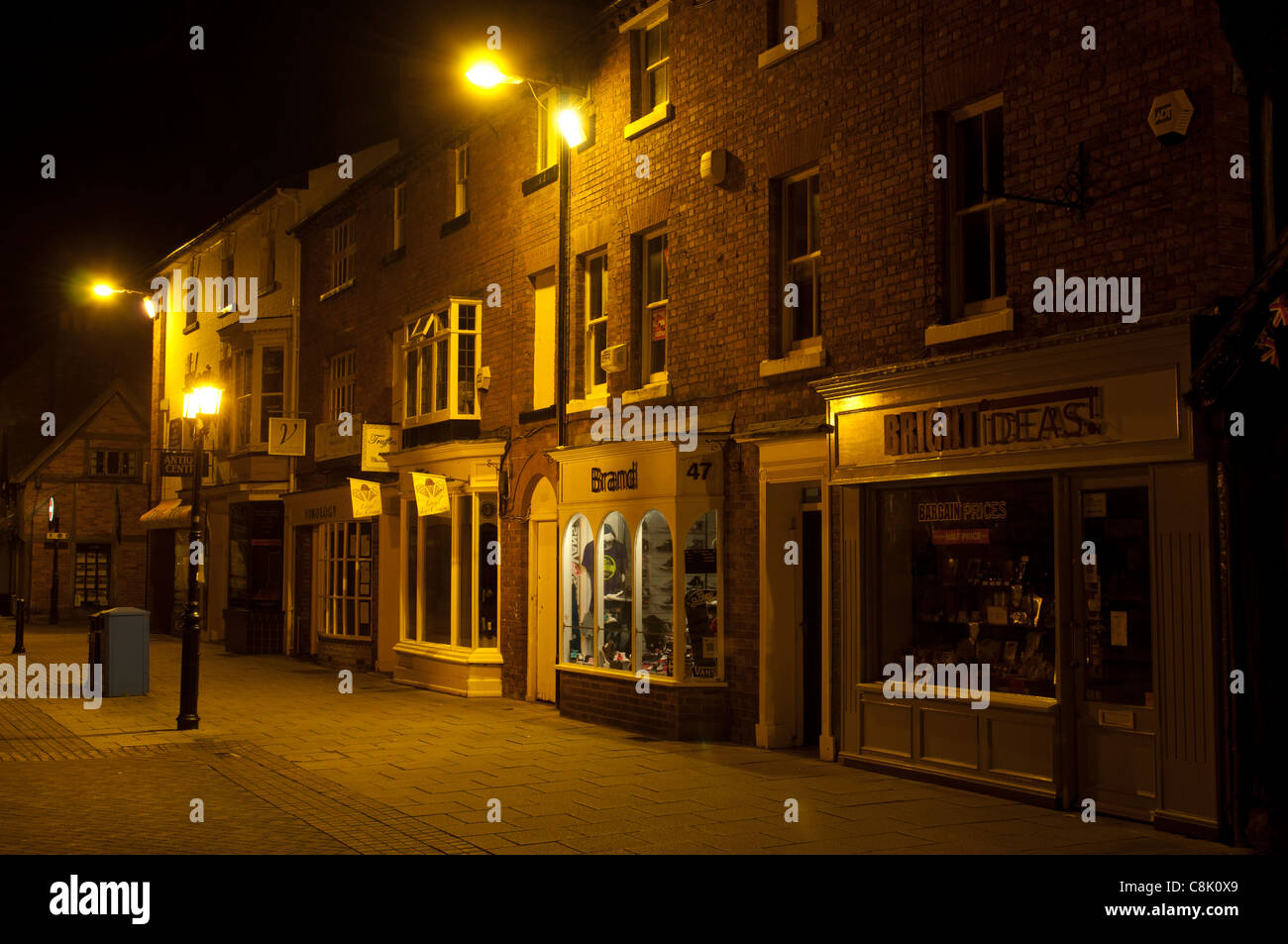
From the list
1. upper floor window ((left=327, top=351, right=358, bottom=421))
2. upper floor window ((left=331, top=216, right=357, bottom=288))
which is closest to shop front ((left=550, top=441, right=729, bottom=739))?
upper floor window ((left=327, top=351, right=358, bottom=421))

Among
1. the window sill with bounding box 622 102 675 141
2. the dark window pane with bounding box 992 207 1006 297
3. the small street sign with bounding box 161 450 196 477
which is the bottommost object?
the small street sign with bounding box 161 450 196 477

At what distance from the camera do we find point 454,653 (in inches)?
710

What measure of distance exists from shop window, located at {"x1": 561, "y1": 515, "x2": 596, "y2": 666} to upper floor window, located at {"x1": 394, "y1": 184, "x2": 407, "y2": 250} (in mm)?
7732

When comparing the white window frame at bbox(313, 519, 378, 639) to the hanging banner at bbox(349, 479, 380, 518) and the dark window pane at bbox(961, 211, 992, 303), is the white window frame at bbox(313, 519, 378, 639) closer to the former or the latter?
the hanging banner at bbox(349, 479, 380, 518)

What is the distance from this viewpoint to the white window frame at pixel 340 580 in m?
22.0

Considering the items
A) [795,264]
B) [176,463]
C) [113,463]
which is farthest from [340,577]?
[113,463]

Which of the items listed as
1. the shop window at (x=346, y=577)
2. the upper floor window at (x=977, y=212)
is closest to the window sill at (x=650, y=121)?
the upper floor window at (x=977, y=212)

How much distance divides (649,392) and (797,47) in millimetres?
4195

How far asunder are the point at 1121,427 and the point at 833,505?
3.39m

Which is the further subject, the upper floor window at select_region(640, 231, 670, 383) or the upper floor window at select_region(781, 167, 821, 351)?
the upper floor window at select_region(640, 231, 670, 383)

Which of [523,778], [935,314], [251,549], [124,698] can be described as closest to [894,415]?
[935,314]

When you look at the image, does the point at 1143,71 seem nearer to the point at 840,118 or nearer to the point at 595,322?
the point at 840,118

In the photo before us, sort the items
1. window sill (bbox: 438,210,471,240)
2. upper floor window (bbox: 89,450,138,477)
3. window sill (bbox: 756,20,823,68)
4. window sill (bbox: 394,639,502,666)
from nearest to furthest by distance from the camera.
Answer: window sill (bbox: 756,20,823,68) < window sill (bbox: 394,639,502,666) < window sill (bbox: 438,210,471,240) < upper floor window (bbox: 89,450,138,477)

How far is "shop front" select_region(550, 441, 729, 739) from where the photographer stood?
13.3 meters
